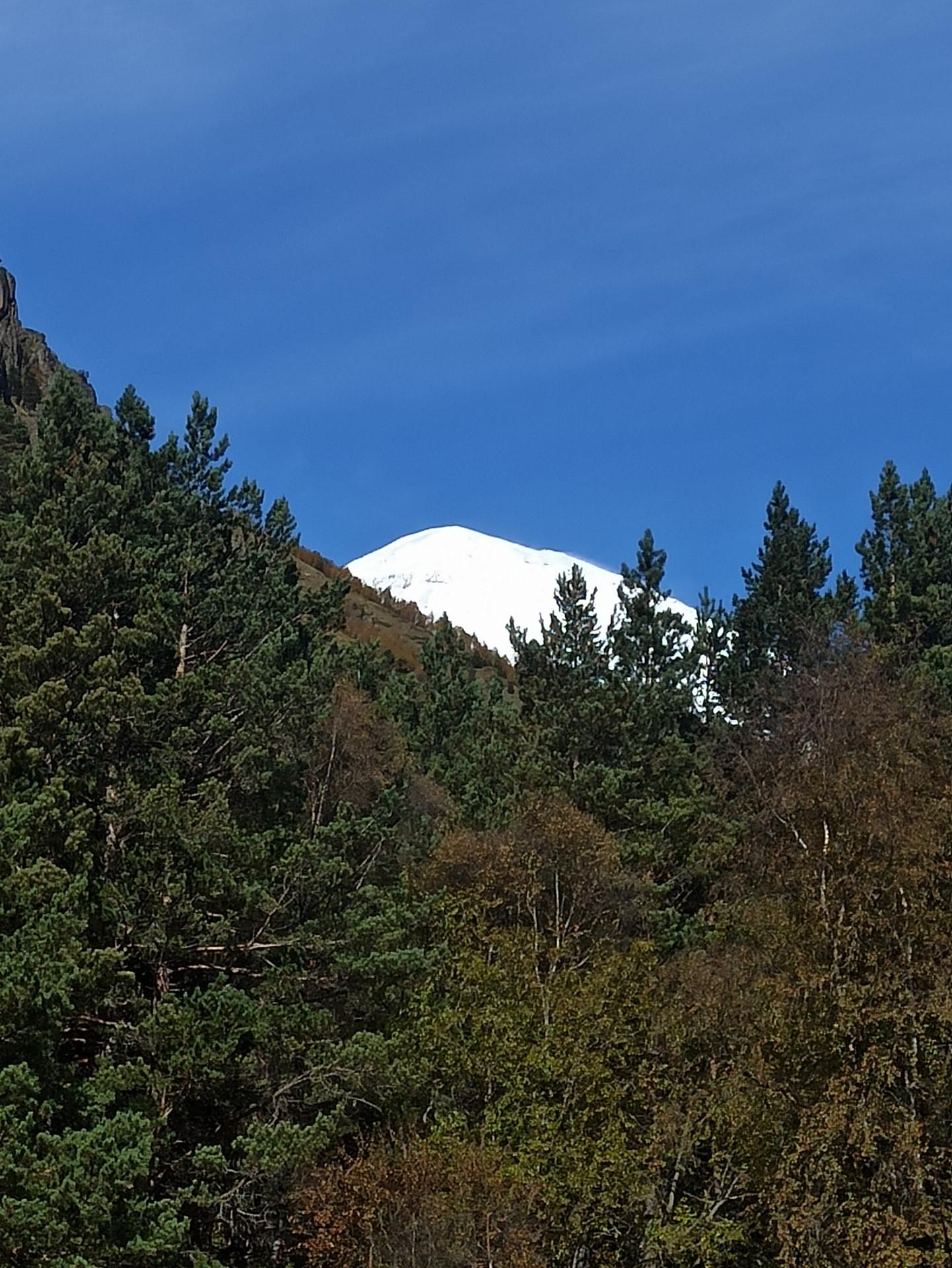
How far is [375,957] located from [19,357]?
10155cm

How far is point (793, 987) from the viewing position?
21.7 metres

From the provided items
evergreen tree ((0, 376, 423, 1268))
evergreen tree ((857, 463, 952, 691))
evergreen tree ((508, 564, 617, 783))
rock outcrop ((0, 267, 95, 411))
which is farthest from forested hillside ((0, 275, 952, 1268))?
rock outcrop ((0, 267, 95, 411))

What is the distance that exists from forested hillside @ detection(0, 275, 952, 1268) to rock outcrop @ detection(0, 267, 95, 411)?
3120 inches

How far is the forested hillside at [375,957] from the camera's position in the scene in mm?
21141

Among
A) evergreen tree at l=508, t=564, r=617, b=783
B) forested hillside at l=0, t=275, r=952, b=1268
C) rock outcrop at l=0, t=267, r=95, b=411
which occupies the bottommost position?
forested hillside at l=0, t=275, r=952, b=1268

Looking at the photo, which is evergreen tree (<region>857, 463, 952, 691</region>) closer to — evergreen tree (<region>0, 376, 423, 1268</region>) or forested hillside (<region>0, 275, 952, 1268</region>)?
forested hillside (<region>0, 275, 952, 1268</region>)

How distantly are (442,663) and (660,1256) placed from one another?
2923 centimetres

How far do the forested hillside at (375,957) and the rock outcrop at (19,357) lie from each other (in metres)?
79.3

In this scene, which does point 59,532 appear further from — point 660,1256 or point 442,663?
point 442,663

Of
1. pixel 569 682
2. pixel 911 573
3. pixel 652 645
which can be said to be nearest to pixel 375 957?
pixel 569 682

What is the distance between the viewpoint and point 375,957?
2645 centimetres

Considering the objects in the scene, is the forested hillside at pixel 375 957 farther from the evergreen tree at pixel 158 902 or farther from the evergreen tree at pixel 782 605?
the evergreen tree at pixel 782 605

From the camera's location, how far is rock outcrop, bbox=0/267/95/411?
11019cm

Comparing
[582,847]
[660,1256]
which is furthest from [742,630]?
[660,1256]
